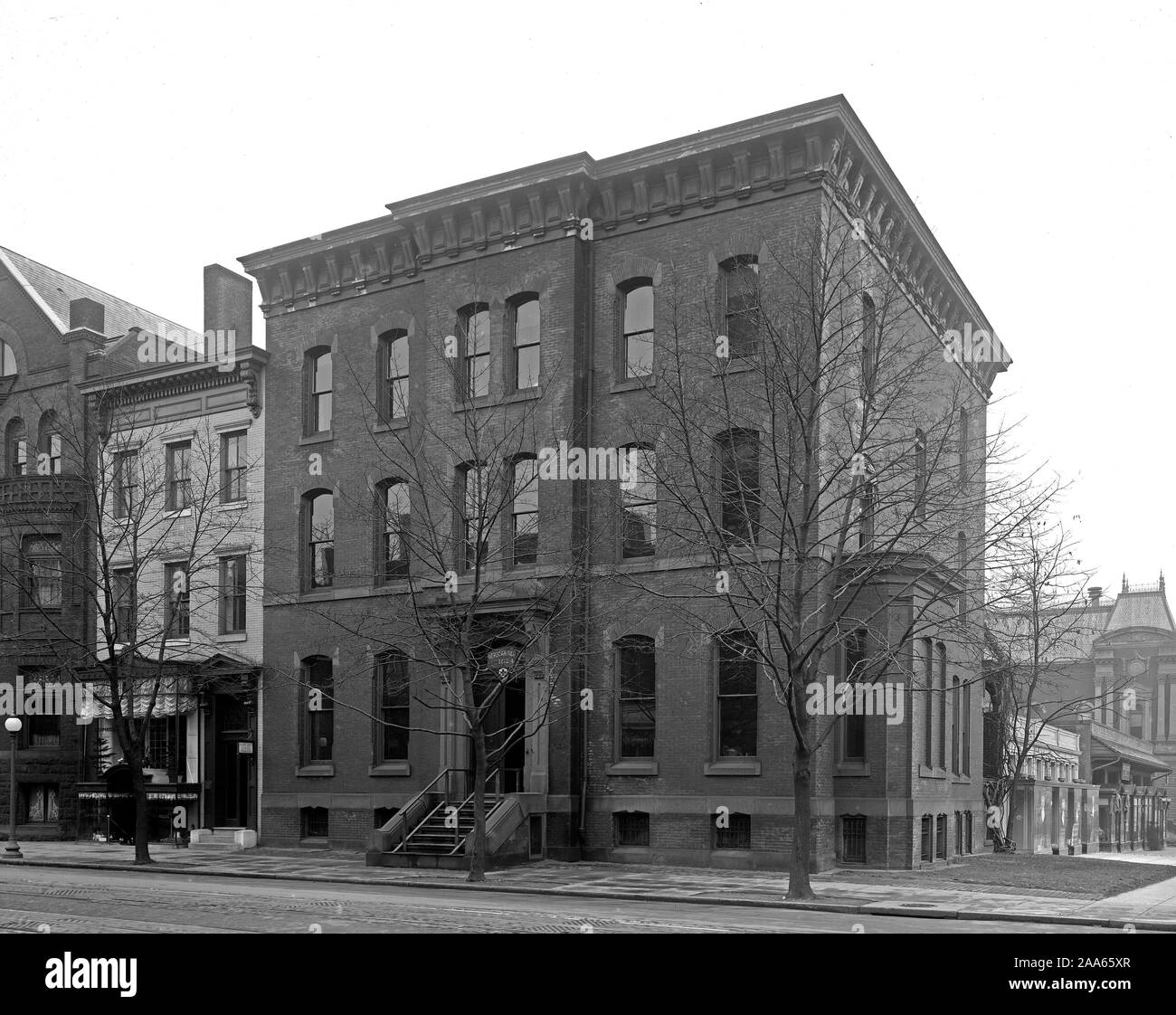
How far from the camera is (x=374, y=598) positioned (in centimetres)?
3131

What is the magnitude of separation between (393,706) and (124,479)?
11.3 meters

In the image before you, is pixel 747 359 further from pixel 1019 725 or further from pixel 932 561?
pixel 1019 725

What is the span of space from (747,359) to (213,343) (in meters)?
17.3

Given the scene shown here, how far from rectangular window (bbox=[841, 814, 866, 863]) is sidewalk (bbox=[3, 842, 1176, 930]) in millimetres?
886

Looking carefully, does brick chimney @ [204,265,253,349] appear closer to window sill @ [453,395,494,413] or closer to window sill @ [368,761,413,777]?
window sill @ [453,395,494,413]

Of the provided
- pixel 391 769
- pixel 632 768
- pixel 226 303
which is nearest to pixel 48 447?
pixel 226 303

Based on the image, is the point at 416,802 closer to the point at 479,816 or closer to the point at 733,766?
the point at 479,816

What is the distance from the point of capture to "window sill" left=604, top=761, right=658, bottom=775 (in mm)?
27000

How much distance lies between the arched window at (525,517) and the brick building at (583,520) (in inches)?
2.9

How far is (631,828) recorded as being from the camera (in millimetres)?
27359

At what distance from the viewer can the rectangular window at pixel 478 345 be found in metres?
30.0

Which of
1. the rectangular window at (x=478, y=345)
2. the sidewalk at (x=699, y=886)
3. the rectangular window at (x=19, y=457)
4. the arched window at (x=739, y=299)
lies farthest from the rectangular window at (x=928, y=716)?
the rectangular window at (x=19, y=457)

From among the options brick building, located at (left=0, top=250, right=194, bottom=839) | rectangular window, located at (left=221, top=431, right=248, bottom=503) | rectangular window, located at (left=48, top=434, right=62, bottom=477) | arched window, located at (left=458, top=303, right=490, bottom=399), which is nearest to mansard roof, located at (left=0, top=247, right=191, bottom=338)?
brick building, located at (left=0, top=250, right=194, bottom=839)
